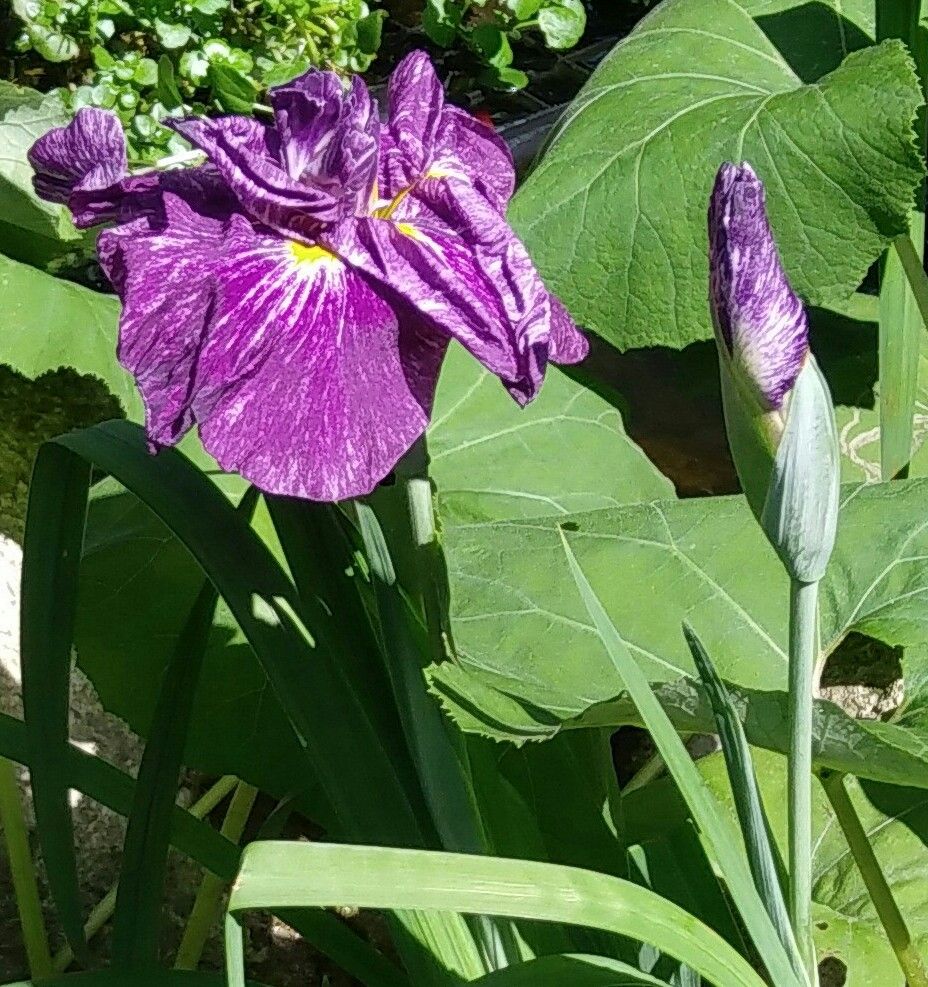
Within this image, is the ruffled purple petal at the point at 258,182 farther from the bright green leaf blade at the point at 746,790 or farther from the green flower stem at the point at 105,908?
the green flower stem at the point at 105,908

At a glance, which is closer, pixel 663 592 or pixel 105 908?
pixel 663 592

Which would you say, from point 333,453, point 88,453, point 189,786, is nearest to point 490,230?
point 333,453

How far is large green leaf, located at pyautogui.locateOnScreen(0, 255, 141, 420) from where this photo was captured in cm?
97

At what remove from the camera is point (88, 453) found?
1.99 ft

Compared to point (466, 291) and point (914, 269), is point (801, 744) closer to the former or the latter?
point (466, 291)

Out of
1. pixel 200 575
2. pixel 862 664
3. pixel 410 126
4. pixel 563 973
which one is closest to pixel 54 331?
pixel 200 575

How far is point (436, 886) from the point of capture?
373 millimetres

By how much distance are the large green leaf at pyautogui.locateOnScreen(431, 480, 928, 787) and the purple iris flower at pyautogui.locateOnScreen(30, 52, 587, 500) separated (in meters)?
0.18

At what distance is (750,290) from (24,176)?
0.96 meters

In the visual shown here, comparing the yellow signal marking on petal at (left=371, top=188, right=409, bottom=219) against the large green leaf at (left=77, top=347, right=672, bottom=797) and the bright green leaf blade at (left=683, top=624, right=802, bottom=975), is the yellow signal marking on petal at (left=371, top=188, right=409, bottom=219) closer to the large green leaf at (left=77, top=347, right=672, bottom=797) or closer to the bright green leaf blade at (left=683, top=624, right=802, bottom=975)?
the bright green leaf blade at (left=683, top=624, right=802, bottom=975)

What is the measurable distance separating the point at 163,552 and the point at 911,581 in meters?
0.58

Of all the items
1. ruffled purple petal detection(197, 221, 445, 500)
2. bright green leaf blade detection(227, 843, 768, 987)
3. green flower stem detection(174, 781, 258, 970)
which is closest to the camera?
bright green leaf blade detection(227, 843, 768, 987)

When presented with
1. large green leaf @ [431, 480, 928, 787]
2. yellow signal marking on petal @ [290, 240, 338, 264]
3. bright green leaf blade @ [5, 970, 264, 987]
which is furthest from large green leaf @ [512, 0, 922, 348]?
bright green leaf blade @ [5, 970, 264, 987]

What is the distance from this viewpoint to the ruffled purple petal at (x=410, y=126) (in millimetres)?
545
